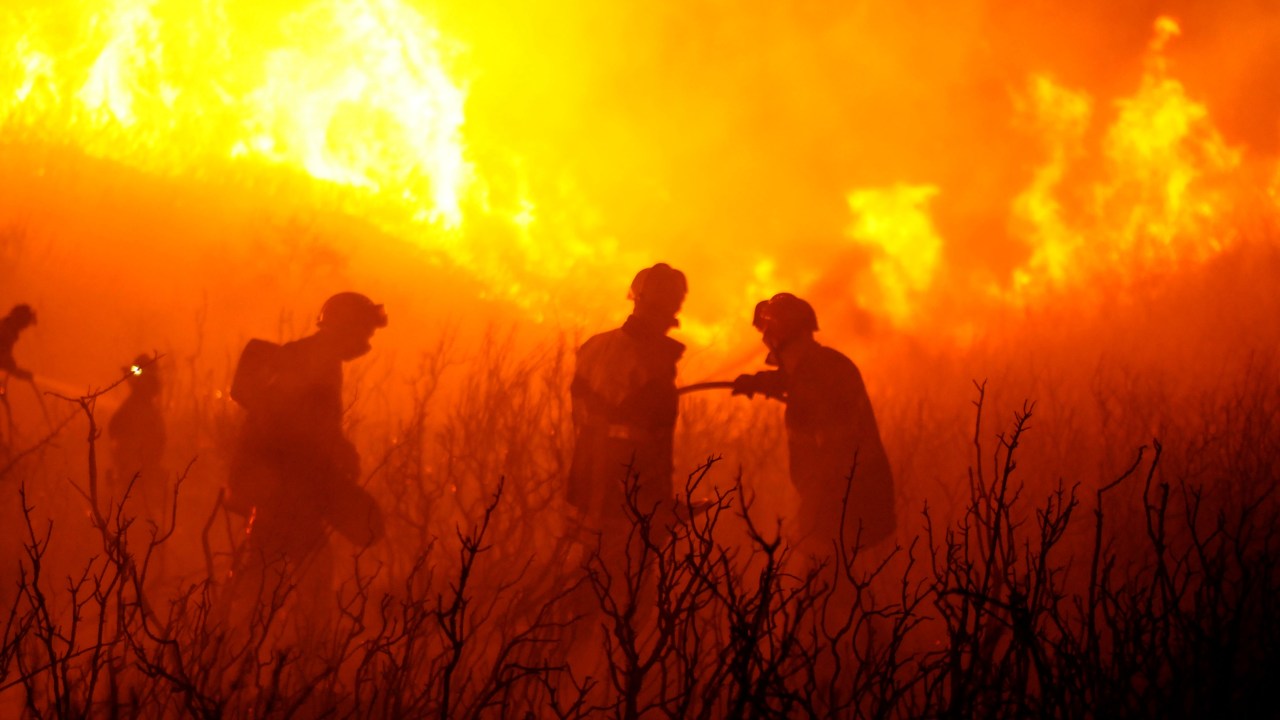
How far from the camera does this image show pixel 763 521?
10641 millimetres

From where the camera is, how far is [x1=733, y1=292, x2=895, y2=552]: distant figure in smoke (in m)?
5.23

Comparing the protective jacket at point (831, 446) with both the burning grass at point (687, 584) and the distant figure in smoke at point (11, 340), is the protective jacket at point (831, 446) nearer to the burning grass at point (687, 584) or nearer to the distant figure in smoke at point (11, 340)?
the burning grass at point (687, 584)

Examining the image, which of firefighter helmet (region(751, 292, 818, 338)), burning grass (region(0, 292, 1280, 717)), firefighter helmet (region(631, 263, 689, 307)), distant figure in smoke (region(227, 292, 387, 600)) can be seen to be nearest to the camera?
burning grass (region(0, 292, 1280, 717))

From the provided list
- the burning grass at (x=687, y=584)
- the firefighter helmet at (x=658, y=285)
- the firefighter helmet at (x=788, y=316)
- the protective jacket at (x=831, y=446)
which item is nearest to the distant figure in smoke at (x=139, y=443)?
the burning grass at (x=687, y=584)

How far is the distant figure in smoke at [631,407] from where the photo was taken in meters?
5.06

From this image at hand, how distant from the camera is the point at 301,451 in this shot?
511 cm

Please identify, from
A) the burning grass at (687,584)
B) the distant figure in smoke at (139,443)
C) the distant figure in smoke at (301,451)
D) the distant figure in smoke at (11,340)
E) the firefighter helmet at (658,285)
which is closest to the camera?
the burning grass at (687,584)

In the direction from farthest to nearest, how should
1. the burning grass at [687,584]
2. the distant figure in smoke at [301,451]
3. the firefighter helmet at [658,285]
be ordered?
the firefighter helmet at [658,285]
the distant figure in smoke at [301,451]
the burning grass at [687,584]

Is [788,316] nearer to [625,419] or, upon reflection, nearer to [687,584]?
[625,419]

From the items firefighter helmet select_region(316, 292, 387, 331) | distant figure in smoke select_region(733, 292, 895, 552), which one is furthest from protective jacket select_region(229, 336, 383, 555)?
distant figure in smoke select_region(733, 292, 895, 552)

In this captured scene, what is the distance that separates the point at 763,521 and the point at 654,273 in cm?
601

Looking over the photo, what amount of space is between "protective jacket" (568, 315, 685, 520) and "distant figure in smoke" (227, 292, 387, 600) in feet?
3.77

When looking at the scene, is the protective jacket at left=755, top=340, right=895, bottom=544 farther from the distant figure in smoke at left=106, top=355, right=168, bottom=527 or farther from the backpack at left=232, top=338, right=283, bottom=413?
the distant figure in smoke at left=106, top=355, right=168, bottom=527

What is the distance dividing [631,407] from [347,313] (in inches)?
62.3
